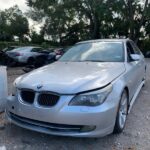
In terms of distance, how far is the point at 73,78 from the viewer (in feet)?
12.0

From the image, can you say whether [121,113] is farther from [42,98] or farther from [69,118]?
[42,98]

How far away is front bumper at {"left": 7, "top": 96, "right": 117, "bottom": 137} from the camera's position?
3.22 m

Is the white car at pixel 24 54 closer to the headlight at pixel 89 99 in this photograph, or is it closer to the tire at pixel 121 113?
the tire at pixel 121 113

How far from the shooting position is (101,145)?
11.8 ft

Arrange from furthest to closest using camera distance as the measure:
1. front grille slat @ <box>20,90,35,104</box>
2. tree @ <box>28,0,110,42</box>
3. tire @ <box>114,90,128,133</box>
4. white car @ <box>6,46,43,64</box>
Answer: tree @ <box>28,0,110,42</box>, white car @ <box>6,46,43,64</box>, tire @ <box>114,90,128,133</box>, front grille slat @ <box>20,90,35,104</box>

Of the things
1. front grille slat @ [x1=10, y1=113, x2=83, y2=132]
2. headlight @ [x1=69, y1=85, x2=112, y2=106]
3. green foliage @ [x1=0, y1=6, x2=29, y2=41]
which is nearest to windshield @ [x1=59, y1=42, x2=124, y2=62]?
headlight @ [x1=69, y1=85, x2=112, y2=106]

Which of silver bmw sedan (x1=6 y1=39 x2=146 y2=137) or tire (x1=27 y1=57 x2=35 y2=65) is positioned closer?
silver bmw sedan (x1=6 y1=39 x2=146 y2=137)

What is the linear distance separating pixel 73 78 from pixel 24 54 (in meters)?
10.7

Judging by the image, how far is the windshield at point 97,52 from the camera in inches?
194

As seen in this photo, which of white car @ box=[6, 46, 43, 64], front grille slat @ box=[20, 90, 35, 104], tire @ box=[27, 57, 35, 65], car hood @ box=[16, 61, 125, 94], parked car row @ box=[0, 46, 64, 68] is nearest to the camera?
car hood @ box=[16, 61, 125, 94]

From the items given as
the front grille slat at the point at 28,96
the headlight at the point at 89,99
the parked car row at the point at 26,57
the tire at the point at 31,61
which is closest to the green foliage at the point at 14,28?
the parked car row at the point at 26,57

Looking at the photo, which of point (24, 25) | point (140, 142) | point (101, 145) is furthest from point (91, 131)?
point (24, 25)

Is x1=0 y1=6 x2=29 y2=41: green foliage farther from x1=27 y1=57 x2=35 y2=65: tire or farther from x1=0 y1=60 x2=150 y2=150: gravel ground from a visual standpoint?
x1=0 y1=60 x2=150 y2=150: gravel ground

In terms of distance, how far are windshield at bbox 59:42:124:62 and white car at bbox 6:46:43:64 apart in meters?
8.52
